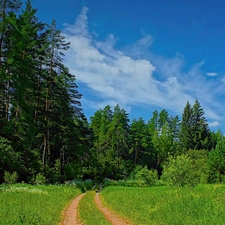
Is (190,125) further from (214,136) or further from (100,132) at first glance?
(100,132)

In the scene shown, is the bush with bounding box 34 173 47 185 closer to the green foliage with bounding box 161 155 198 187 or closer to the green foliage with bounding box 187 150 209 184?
the green foliage with bounding box 161 155 198 187

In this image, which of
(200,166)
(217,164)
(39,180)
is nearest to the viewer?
(39,180)

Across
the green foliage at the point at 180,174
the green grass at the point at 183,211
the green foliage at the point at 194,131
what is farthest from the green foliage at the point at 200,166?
the green grass at the point at 183,211

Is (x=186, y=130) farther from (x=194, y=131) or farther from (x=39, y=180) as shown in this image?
(x=39, y=180)

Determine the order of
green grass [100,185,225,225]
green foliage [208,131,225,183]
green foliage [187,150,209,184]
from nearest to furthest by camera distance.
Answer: green grass [100,185,225,225]
green foliage [208,131,225,183]
green foliage [187,150,209,184]

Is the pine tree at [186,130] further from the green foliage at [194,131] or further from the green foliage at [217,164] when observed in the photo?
the green foliage at [217,164]

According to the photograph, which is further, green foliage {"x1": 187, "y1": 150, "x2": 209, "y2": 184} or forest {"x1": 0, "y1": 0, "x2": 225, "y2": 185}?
green foliage {"x1": 187, "y1": 150, "x2": 209, "y2": 184}

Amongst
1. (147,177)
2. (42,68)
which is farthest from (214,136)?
(42,68)

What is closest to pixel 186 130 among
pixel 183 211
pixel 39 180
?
pixel 39 180

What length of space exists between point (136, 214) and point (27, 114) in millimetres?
18153

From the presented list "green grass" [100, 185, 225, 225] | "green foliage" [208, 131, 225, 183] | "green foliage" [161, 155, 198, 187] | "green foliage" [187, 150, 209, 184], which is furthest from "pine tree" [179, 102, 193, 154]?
"green grass" [100, 185, 225, 225]

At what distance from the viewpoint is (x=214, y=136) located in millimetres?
97812

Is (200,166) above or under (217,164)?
under

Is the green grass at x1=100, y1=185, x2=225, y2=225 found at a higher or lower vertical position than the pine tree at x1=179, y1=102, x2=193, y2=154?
lower
